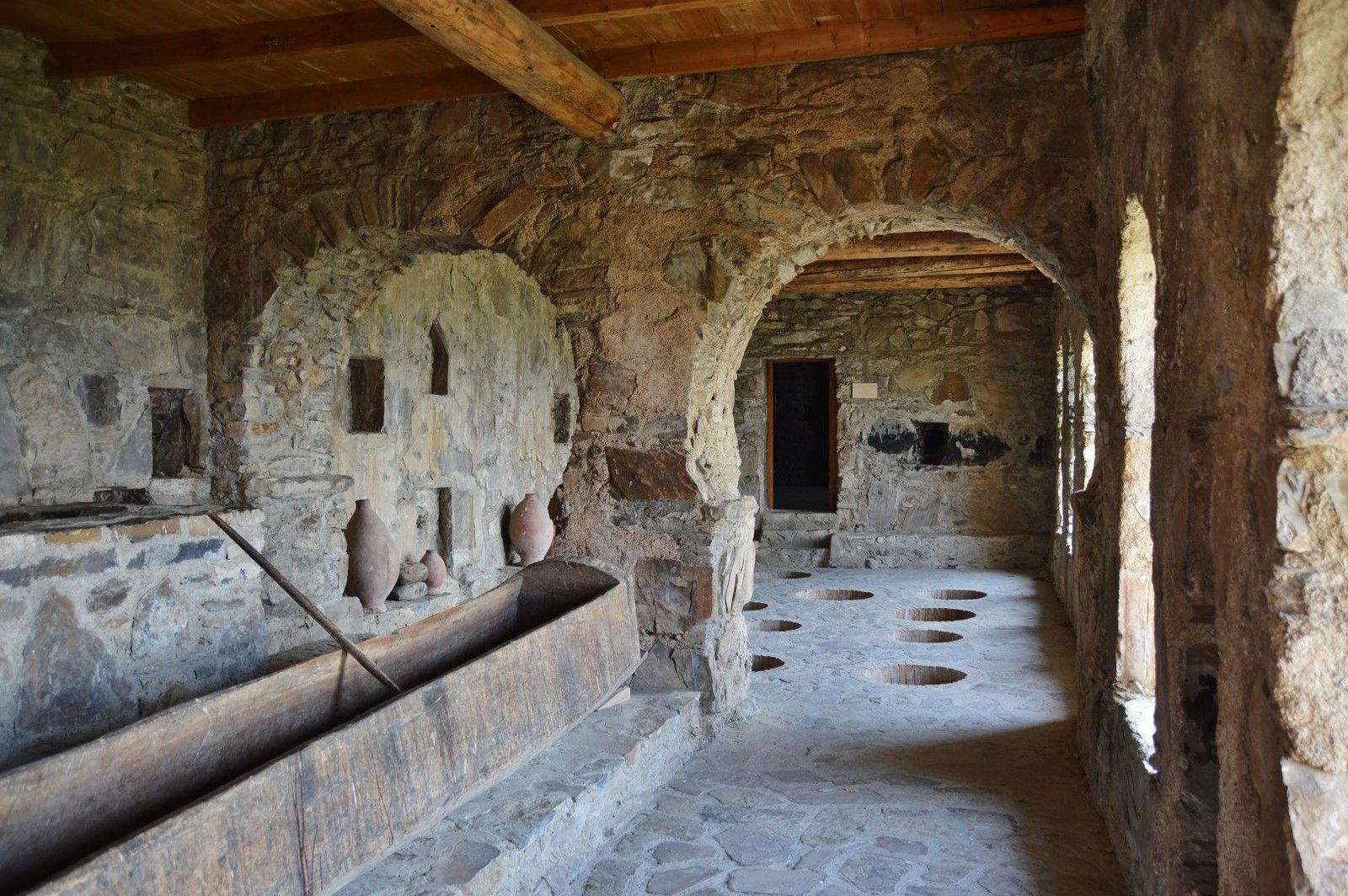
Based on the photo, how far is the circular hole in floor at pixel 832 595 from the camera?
7.37 meters

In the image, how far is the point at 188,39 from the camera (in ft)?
12.2

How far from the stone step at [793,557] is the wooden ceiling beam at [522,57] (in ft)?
18.6

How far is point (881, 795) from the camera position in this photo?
133 inches

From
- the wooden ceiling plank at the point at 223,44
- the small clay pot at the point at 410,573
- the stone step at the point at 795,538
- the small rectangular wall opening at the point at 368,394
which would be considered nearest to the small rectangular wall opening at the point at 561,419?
the small rectangular wall opening at the point at 368,394

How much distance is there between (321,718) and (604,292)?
2.00 m

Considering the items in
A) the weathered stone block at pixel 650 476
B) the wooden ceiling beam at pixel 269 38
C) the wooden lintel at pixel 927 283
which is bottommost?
the weathered stone block at pixel 650 476

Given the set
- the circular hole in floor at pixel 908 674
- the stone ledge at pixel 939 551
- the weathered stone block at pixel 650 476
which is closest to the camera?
the weathered stone block at pixel 650 476

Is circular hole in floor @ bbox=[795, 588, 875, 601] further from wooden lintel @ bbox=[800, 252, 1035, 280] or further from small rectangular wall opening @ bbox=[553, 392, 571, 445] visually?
wooden lintel @ bbox=[800, 252, 1035, 280]

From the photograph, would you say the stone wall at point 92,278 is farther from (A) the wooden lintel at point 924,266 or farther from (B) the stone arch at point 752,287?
(A) the wooden lintel at point 924,266

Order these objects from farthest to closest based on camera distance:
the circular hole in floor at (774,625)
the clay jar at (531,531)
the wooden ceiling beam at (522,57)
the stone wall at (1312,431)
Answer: the circular hole in floor at (774,625), the clay jar at (531,531), the wooden ceiling beam at (522,57), the stone wall at (1312,431)

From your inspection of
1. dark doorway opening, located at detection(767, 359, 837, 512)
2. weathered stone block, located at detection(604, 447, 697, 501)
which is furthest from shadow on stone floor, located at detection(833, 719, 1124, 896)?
dark doorway opening, located at detection(767, 359, 837, 512)

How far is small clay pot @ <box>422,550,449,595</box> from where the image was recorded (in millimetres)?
5332

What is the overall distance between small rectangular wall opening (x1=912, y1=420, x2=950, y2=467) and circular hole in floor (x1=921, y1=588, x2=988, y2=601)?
1.74 meters

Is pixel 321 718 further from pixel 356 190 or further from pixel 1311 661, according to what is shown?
pixel 356 190
